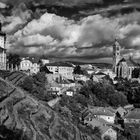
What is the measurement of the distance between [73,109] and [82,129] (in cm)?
1403

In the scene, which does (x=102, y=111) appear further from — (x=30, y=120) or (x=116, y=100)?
(x=30, y=120)

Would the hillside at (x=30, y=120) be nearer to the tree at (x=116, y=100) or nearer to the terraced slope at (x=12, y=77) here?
the terraced slope at (x=12, y=77)

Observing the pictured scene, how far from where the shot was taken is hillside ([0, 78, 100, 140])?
36406 millimetres

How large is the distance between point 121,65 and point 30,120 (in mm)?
121049

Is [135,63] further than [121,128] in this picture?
Yes

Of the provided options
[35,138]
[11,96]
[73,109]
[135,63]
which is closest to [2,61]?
[73,109]

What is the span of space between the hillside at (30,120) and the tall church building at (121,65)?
109 meters

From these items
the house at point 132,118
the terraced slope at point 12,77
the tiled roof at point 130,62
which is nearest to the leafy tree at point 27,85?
the terraced slope at point 12,77

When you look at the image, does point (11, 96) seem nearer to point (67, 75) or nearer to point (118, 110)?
point (118, 110)

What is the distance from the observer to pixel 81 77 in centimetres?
11619

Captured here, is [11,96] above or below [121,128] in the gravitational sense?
above

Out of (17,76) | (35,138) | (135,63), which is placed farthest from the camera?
(135,63)

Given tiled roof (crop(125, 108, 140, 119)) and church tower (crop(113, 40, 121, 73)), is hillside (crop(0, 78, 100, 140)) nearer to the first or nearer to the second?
tiled roof (crop(125, 108, 140, 119))

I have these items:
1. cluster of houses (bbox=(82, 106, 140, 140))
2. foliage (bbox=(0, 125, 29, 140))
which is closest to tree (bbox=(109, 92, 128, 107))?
cluster of houses (bbox=(82, 106, 140, 140))
